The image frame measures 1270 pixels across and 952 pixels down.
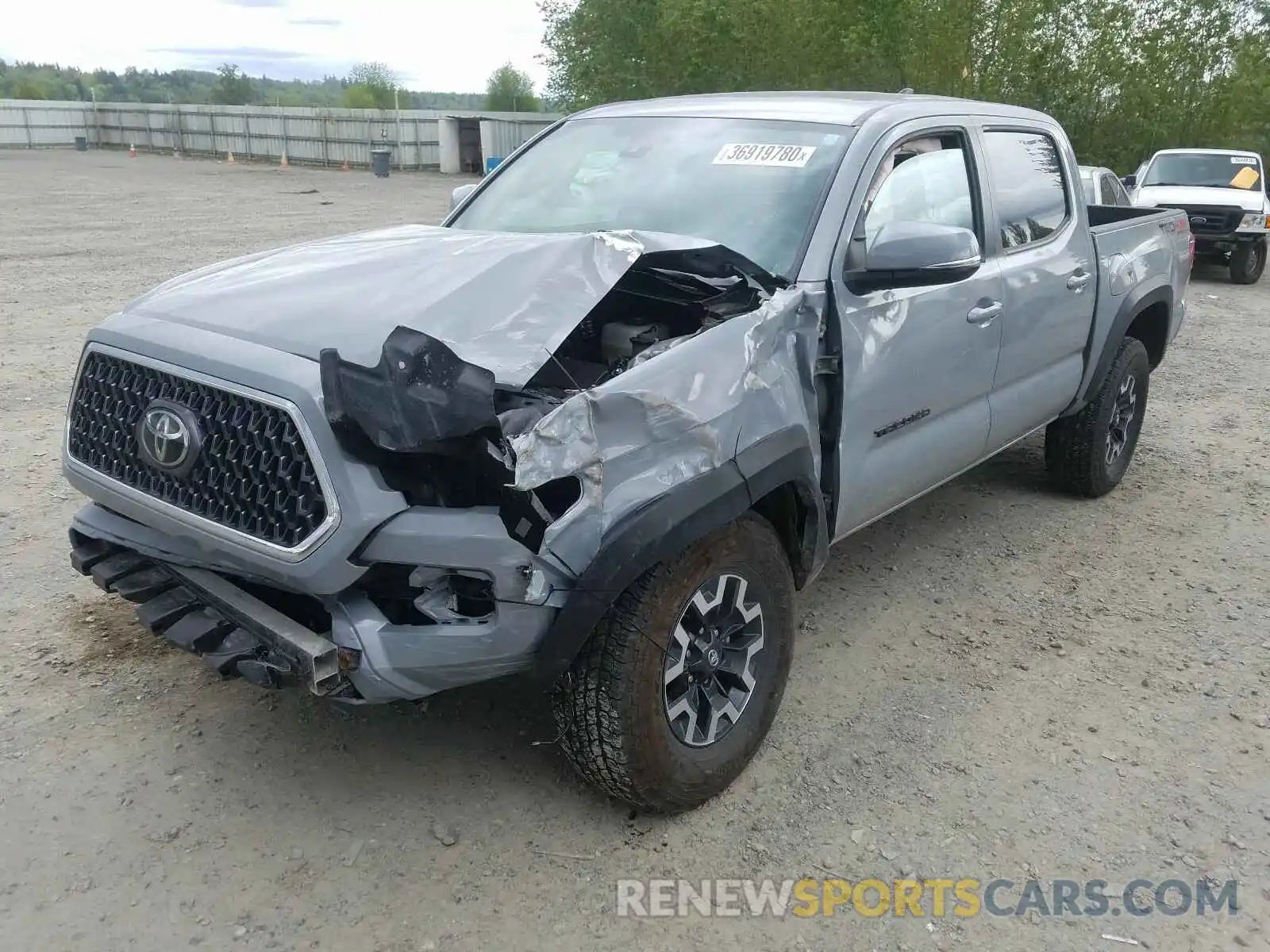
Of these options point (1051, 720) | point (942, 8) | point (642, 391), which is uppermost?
point (942, 8)

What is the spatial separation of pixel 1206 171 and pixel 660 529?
15624mm

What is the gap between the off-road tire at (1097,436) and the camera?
521 cm

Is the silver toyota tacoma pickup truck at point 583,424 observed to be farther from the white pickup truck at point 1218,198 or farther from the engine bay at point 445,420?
the white pickup truck at point 1218,198

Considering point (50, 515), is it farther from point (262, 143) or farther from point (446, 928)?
point (262, 143)

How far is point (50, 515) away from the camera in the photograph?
4.83 metres

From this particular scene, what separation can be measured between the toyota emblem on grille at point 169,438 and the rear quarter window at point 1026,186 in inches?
122

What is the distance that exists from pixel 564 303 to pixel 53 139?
184 feet

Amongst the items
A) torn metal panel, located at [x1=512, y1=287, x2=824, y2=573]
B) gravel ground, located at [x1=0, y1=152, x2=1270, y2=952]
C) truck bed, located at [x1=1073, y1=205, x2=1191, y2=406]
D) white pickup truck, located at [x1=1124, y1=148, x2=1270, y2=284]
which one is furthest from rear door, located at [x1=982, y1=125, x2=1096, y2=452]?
white pickup truck, located at [x1=1124, y1=148, x2=1270, y2=284]

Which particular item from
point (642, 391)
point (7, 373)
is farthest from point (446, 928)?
point (7, 373)

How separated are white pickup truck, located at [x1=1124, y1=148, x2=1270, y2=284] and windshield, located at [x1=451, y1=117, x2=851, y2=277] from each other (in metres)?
11.7

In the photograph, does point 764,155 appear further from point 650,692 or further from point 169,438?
point 169,438

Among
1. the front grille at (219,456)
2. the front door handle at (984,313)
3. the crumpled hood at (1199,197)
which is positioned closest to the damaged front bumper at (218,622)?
the front grille at (219,456)

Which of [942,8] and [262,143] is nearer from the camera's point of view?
[942,8]

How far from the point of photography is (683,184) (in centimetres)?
363
